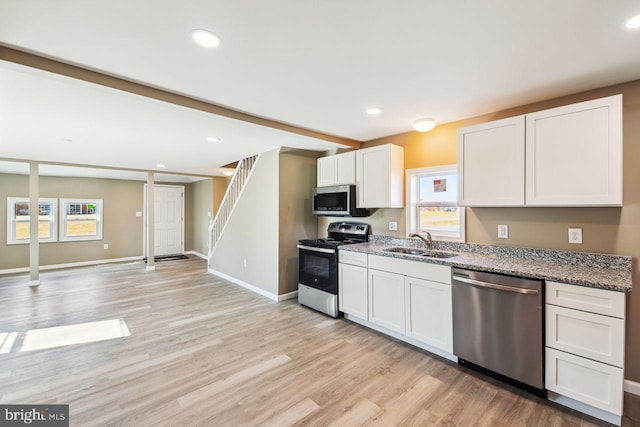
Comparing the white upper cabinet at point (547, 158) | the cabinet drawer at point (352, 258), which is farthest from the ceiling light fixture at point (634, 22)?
the cabinet drawer at point (352, 258)

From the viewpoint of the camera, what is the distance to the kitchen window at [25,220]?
6.19 meters

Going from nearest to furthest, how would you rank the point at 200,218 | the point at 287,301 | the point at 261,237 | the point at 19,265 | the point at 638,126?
1. the point at 638,126
2. the point at 287,301
3. the point at 261,237
4. the point at 19,265
5. the point at 200,218

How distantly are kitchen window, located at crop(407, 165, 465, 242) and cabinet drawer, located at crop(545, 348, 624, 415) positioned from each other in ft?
4.33

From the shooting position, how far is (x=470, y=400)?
2.04 metres

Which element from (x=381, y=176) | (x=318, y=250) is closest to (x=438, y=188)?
(x=381, y=176)

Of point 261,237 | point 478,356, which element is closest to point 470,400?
point 478,356

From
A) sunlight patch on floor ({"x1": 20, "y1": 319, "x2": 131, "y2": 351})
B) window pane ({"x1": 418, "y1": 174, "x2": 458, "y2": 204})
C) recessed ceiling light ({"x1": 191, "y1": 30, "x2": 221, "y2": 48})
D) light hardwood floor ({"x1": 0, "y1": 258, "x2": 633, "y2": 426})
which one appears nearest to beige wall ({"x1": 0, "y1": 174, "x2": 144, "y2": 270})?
light hardwood floor ({"x1": 0, "y1": 258, "x2": 633, "y2": 426})

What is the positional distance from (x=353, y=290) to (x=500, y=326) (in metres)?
1.53

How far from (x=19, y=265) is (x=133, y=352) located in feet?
19.8

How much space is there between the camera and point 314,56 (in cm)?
182

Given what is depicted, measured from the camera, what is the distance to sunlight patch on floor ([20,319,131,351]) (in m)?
2.89

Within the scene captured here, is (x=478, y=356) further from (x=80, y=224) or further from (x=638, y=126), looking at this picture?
(x=80, y=224)

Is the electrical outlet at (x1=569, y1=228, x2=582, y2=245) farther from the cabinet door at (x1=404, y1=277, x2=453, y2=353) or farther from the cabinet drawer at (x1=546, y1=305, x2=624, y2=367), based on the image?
the cabinet door at (x1=404, y1=277, x2=453, y2=353)

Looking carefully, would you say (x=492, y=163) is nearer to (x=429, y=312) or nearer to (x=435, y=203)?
(x=435, y=203)
